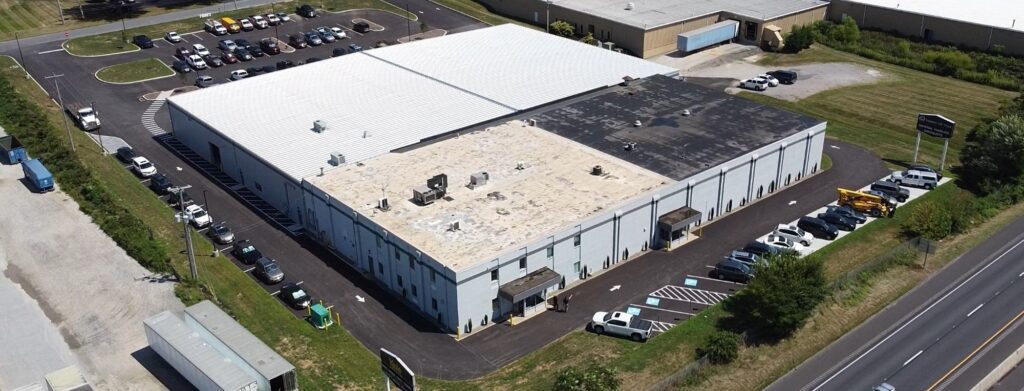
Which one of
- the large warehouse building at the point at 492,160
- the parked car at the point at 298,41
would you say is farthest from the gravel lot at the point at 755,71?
the parked car at the point at 298,41

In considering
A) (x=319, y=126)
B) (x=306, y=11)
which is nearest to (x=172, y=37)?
(x=306, y=11)

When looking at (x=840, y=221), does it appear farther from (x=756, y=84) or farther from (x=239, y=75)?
(x=239, y=75)

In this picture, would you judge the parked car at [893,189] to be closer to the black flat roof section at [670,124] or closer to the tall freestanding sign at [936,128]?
the black flat roof section at [670,124]

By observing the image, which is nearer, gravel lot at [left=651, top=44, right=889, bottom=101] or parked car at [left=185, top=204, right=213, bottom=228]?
parked car at [left=185, top=204, right=213, bottom=228]

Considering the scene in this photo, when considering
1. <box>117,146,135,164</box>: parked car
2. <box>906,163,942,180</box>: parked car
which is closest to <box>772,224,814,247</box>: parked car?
<box>906,163,942,180</box>: parked car

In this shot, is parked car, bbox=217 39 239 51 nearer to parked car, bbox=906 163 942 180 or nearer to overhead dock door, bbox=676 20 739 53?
overhead dock door, bbox=676 20 739 53
